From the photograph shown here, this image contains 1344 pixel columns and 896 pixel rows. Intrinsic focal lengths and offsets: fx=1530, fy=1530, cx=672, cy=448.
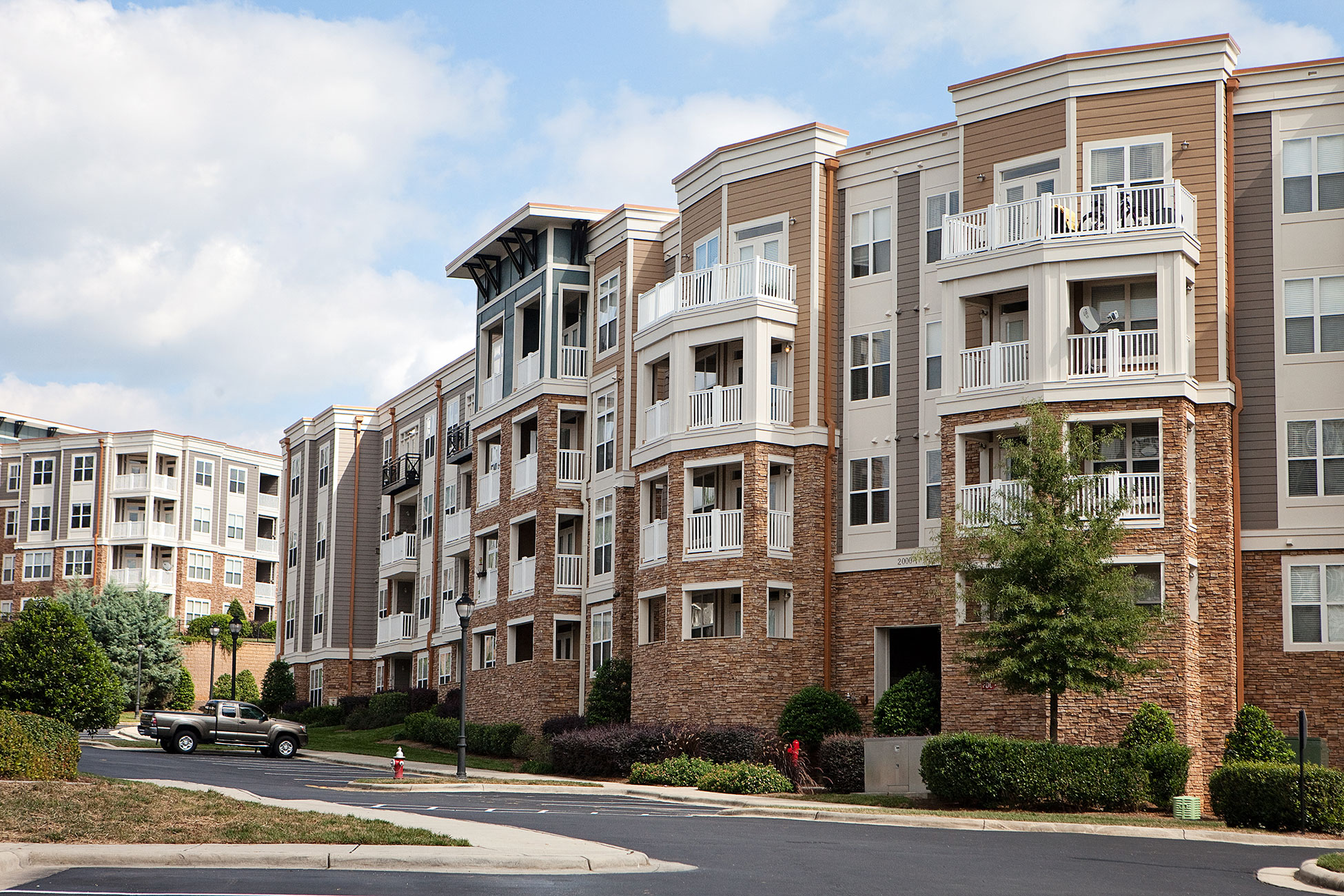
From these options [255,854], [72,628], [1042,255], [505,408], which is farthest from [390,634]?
[255,854]

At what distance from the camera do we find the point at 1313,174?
33.0 meters

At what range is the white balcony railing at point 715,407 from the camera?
38.5 meters

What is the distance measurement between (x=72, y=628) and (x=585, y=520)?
19.6m

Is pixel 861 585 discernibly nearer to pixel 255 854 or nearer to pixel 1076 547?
pixel 1076 547

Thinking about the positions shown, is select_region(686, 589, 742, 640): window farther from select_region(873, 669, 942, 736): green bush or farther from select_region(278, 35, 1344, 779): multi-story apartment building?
select_region(873, 669, 942, 736): green bush

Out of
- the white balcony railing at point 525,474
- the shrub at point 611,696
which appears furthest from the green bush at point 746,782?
the white balcony railing at point 525,474

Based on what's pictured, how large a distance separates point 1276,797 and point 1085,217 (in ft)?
43.0

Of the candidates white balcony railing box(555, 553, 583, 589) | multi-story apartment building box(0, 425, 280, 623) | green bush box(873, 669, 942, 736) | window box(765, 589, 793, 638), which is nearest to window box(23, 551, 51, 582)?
multi-story apartment building box(0, 425, 280, 623)

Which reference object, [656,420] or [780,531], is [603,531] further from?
[780,531]

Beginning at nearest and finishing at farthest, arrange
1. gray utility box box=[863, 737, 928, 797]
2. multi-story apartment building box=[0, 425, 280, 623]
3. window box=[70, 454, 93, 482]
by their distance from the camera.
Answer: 1. gray utility box box=[863, 737, 928, 797]
2. multi-story apartment building box=[0, 425, 280, 623]
3. window box=[70, 454, 93, 482]

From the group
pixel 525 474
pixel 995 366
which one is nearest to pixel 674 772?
pixel 995 366

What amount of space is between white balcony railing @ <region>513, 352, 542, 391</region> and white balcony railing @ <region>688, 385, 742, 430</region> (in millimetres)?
9856

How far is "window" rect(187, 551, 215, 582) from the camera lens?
95562 mm

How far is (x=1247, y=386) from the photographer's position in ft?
108
